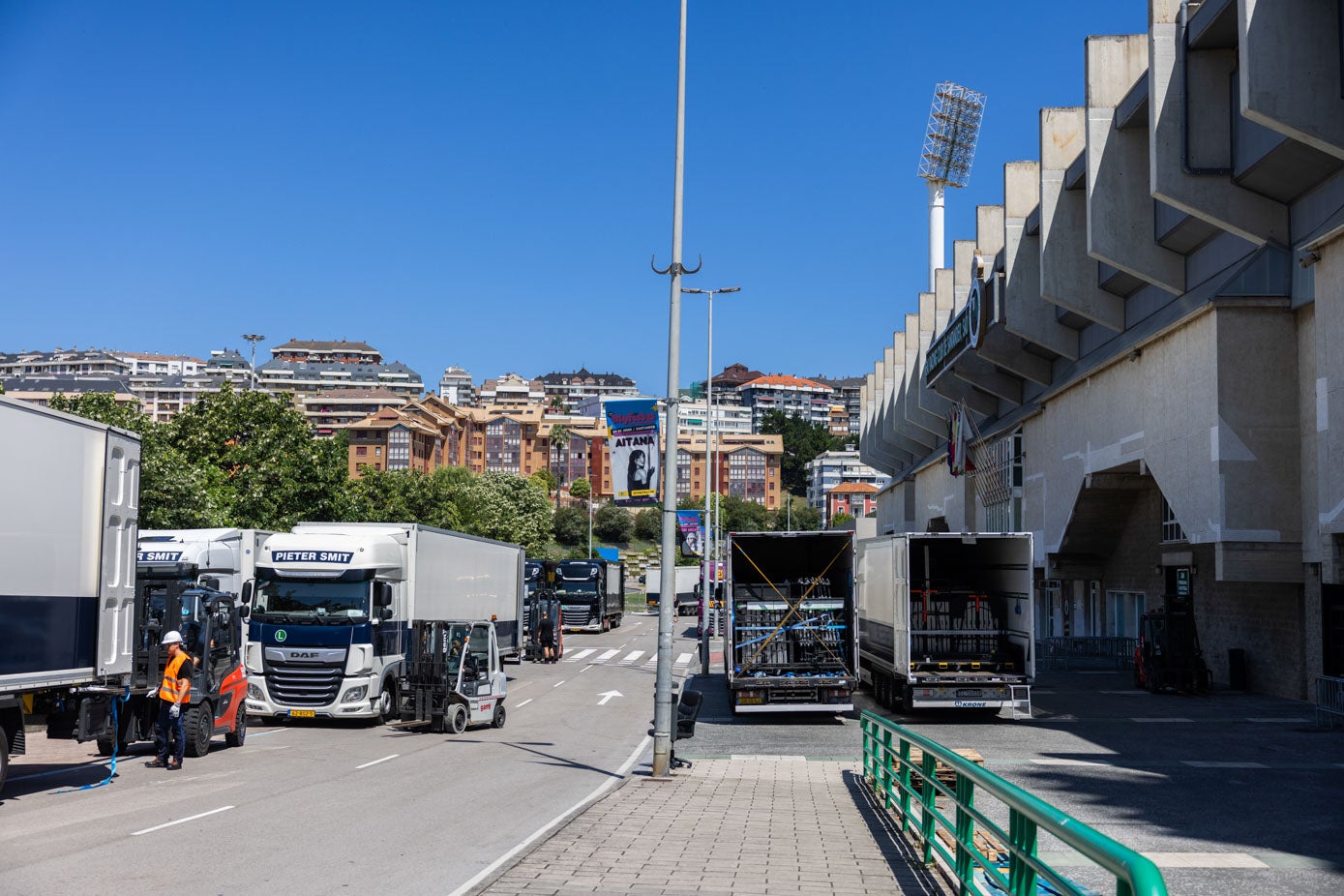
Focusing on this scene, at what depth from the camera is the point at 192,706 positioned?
17906mm

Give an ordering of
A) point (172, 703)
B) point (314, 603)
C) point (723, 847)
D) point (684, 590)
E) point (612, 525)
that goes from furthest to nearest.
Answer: point (612, 525) < point (684, 590) < point (314, 603) < point (172, 703) < point (723, 847)

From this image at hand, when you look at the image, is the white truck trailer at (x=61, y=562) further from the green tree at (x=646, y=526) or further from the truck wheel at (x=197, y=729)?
the green tree at (x=646, y=526)

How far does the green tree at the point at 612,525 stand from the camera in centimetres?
14700

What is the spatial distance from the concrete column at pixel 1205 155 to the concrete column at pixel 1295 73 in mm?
3631

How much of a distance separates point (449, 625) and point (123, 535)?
8.31 m

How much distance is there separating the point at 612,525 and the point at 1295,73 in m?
129

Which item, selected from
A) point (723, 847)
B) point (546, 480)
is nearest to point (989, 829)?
point (723, 847)

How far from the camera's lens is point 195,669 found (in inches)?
711

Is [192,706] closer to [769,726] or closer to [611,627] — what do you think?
[769,726]

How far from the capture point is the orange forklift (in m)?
18.0

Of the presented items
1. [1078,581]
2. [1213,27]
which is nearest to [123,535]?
[1213,27]

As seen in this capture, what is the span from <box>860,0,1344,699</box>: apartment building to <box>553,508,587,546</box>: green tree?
10433 cm

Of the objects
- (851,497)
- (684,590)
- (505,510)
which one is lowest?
(684,590)

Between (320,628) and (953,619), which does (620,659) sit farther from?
(320,628)
